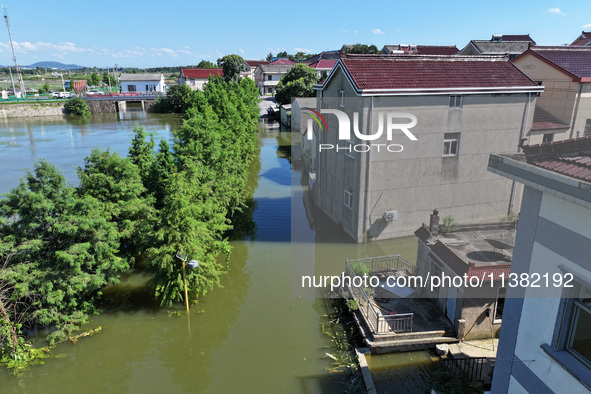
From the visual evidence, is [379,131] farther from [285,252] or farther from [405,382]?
[405,382]

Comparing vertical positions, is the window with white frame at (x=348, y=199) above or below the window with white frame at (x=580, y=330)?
below

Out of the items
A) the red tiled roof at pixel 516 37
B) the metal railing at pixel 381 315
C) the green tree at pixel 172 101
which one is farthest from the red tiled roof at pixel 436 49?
the metal railing at pixel 381 315

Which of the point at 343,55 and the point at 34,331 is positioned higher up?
the point at 343,55

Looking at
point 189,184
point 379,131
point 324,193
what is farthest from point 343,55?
point 189,184

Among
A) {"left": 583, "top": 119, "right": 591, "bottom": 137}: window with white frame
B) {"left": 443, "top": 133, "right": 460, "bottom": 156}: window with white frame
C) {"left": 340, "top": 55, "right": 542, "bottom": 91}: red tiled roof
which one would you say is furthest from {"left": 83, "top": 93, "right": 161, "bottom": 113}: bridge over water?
{"left": 583, "top": 119, "right": 591, "bottom": 137}: window with white frame

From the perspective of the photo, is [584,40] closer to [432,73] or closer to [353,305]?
[432,73]

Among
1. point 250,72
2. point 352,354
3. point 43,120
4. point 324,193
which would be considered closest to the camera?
point 352,354

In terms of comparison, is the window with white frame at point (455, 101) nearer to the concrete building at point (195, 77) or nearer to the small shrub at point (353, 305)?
the small shrub at point (353, 305)
